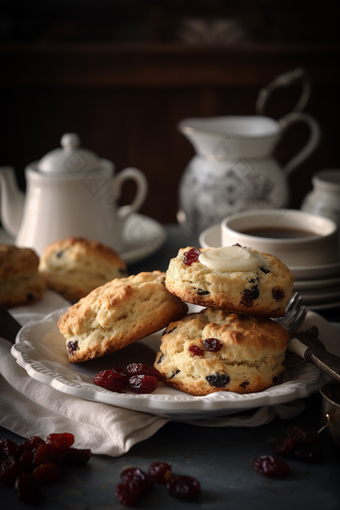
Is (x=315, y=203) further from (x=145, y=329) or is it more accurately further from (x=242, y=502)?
(x=242, y=502)

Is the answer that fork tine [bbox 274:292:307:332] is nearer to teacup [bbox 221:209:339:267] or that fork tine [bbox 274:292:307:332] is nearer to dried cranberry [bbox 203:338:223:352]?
teacup [bbox 221:209:339:267]

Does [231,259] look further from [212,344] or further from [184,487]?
[184,487]

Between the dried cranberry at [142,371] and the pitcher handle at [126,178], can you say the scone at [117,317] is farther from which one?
the pitcher handle at [126,178]

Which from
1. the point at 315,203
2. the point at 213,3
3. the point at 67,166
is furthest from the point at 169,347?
the point at 213,3

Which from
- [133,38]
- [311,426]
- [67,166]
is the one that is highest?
[133,38]

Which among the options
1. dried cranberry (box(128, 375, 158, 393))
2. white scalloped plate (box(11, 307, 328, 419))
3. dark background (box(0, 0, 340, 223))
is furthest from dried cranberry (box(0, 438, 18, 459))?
dark background (box(0, 0, 340, 223))

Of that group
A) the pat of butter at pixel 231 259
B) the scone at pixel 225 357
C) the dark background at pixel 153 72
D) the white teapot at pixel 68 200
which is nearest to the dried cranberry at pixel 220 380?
the scone at pixel 225 357

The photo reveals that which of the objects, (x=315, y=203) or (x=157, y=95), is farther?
(x=157, y=95)

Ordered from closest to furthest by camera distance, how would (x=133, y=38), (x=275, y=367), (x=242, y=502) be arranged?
(x=242, y=502) < (x=275, y=367) < (x=133, y=38)
